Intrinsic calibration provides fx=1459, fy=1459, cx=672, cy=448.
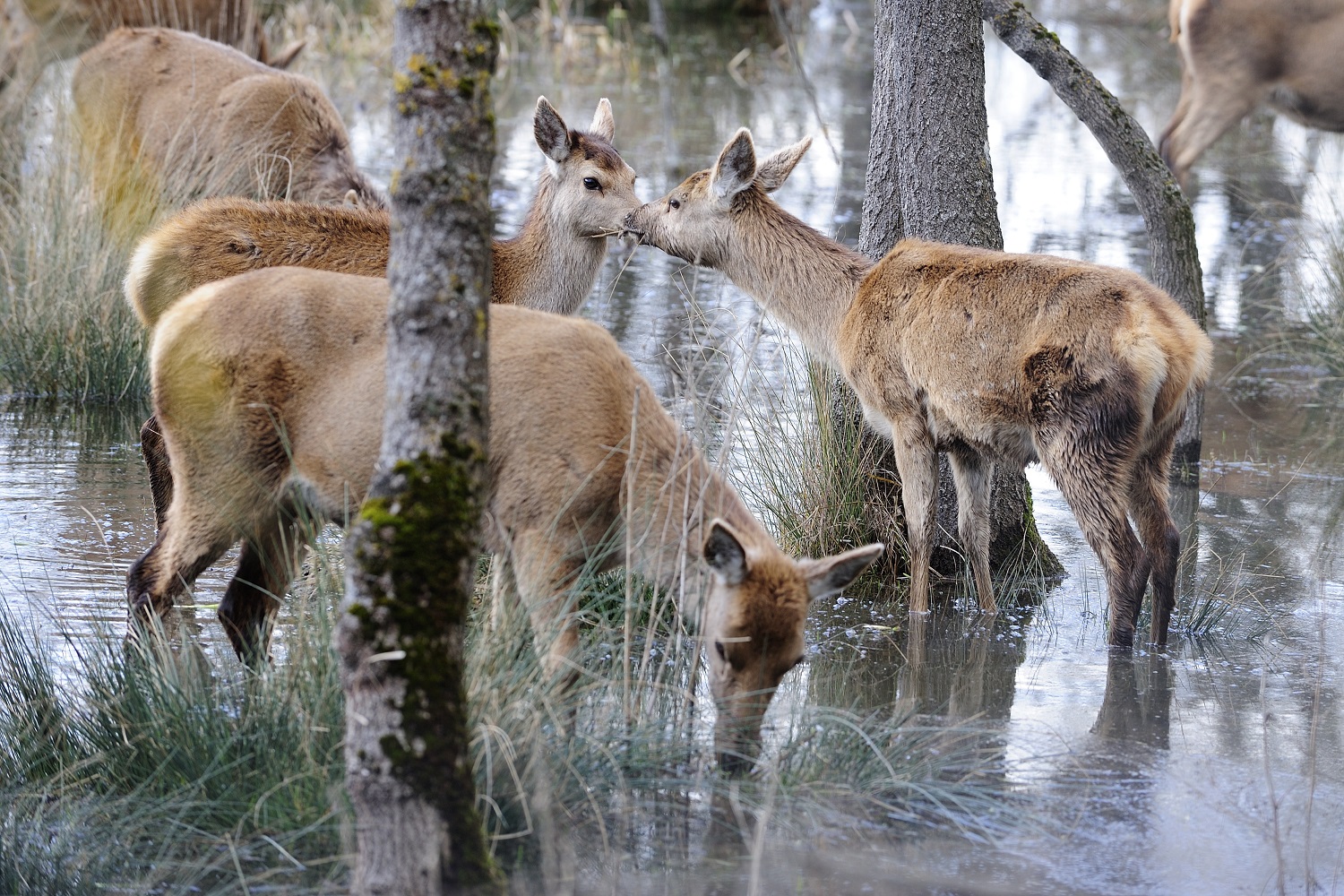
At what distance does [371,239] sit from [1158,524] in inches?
154

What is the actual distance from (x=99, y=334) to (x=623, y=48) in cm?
1592

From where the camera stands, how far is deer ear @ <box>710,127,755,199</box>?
7.21 m

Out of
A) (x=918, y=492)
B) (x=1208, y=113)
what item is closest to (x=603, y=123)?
(x=918, y=492)

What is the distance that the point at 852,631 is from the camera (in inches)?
260

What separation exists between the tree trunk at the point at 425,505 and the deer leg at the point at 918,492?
353cm

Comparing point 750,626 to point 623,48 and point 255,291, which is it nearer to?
point 255,291

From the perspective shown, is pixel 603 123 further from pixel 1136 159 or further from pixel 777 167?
pixel 1136 159

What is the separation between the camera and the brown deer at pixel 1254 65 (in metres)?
12.4

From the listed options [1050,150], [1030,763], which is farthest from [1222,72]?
[1030,763]

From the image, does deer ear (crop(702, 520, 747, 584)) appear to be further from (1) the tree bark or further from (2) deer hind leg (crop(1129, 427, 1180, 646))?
(1) the tree bark

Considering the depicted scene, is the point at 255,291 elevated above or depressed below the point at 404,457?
above

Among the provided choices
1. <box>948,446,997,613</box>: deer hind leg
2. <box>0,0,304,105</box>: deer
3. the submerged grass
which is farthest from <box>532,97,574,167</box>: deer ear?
<box>0,0,304,105</box>: deer

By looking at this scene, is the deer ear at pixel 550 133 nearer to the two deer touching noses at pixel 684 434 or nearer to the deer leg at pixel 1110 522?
the two deer touching noses at pixel 684 434

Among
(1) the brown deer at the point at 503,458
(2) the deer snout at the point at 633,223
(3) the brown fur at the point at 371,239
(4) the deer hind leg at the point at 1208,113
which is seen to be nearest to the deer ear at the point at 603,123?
(3) the brown fur at the point at 371,239
